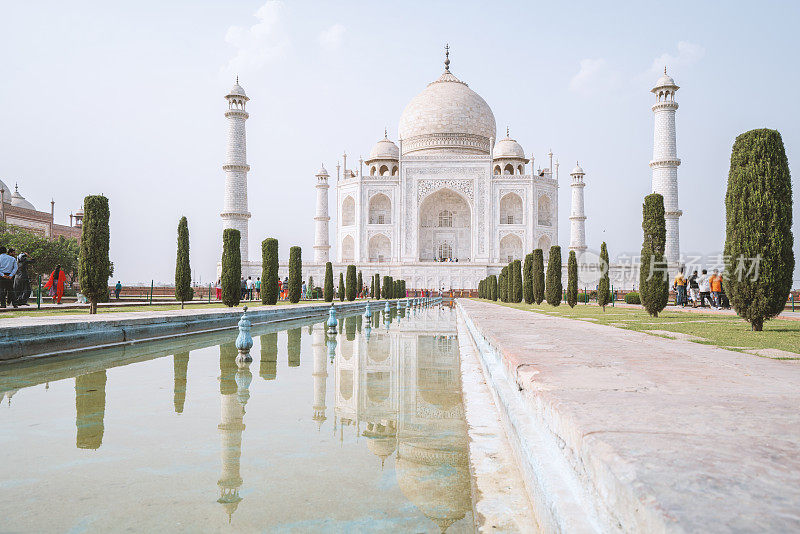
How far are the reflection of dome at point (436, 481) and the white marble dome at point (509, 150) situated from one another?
33579 mm

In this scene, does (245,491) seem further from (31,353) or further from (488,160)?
(488,160)

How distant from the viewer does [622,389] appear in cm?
149

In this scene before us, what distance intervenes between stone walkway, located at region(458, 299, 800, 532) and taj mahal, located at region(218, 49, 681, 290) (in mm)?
27399

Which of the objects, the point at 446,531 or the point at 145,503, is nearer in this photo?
the point at 446,531

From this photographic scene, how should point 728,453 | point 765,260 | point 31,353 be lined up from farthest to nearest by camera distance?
point 765,260
point 31,353
point 728,453

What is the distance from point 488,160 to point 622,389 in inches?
1248

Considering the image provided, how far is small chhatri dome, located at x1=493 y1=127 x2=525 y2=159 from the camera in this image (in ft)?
111

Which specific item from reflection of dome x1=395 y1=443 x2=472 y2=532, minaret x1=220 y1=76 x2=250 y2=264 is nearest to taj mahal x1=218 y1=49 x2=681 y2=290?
minaret x1=220 y1=76 x2=250 y2=264

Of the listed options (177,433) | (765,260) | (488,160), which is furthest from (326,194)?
(177,433)

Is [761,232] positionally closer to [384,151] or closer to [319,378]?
[319,378]

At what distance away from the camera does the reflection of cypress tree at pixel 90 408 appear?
193 centimetres

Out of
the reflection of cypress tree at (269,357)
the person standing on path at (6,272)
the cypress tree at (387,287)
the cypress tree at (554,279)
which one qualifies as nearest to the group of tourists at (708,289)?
the cypress tree at (554,279)

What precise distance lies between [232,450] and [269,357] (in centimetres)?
268

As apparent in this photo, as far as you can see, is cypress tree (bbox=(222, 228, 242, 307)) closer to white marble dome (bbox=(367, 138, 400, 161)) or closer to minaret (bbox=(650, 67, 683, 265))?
minaret (bbox=(650, 67, 683, 265))
